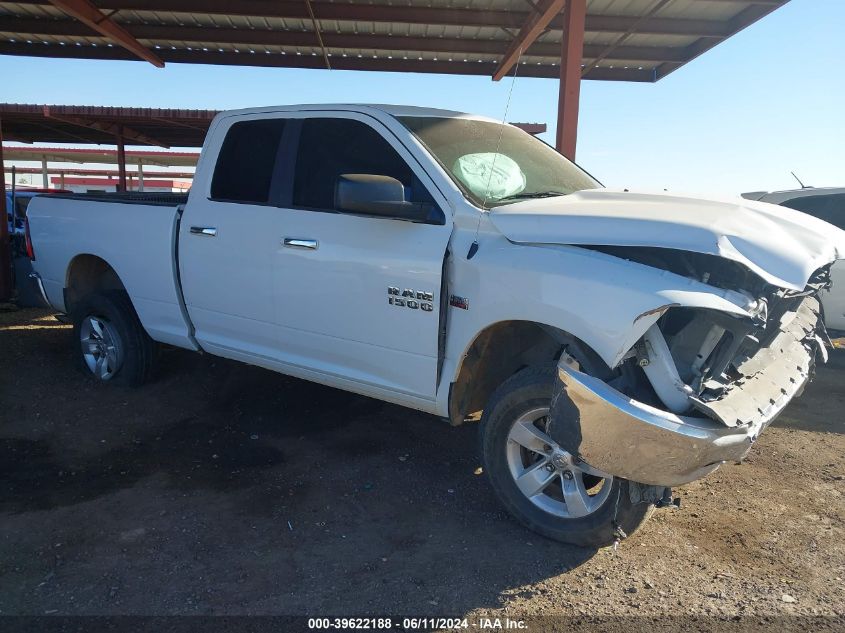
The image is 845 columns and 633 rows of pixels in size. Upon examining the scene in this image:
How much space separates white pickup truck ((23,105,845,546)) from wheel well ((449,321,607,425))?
1cm

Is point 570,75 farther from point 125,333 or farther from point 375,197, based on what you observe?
point 125,333

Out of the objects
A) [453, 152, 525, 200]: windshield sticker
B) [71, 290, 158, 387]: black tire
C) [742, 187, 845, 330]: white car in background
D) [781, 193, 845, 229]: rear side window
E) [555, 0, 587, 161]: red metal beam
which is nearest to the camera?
[453, 152, 525, 200]: windshield sticker

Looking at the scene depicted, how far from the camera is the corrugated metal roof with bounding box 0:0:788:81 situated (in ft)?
27.4

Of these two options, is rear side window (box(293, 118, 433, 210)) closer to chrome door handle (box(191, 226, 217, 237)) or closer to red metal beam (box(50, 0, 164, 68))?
chrome door handle (box(191, 226, 217, 237))

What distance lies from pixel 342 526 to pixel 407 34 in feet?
26.5

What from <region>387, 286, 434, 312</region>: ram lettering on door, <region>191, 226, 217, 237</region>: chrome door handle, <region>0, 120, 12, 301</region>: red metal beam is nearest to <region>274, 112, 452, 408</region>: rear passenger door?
<region>387, 286, 434, 312</region>: ram lettering on door

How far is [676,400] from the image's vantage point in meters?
2.68

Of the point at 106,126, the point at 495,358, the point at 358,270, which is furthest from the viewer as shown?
the point at 106,126

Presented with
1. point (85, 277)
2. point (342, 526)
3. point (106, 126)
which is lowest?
point (342, 526)

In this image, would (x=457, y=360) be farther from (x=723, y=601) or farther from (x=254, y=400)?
(x=254, y=400)

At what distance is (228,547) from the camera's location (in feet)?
10.3

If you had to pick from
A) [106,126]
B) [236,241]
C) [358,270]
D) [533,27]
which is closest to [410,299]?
[358,270]

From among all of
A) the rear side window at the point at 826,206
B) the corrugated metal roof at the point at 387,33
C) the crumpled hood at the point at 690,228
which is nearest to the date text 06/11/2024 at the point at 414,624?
the crumpled hood at the point at 690,228

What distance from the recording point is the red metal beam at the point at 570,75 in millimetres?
6938
